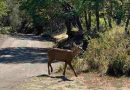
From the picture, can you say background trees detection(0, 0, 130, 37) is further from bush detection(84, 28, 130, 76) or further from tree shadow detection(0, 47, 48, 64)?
bush detection(84, 28, 130, 76)

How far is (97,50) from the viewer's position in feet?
64.5

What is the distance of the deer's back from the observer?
17.8 meters

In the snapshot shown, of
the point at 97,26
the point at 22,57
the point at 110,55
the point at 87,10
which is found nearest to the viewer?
the point at 110,55

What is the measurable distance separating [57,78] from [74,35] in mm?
27155

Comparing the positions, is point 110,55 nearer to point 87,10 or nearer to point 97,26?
point 97,26

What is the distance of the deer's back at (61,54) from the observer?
17.8 metres

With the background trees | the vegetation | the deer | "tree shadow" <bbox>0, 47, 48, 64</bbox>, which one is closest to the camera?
the deer

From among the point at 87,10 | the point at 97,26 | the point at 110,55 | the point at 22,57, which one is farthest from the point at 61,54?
the point at 87,10

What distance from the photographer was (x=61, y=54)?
18.0 metres

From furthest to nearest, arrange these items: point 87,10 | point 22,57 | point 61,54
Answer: point 87,10 → point 22,57 → point 61,54

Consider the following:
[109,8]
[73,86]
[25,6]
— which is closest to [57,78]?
[73,86]

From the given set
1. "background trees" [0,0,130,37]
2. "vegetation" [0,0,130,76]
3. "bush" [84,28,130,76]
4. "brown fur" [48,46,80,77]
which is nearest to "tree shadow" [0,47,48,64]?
"vegetation" [0,0,130,76]

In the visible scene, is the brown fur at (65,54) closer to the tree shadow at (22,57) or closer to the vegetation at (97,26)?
the vegetation at (97,26)

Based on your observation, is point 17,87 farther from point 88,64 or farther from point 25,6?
point 25,6
